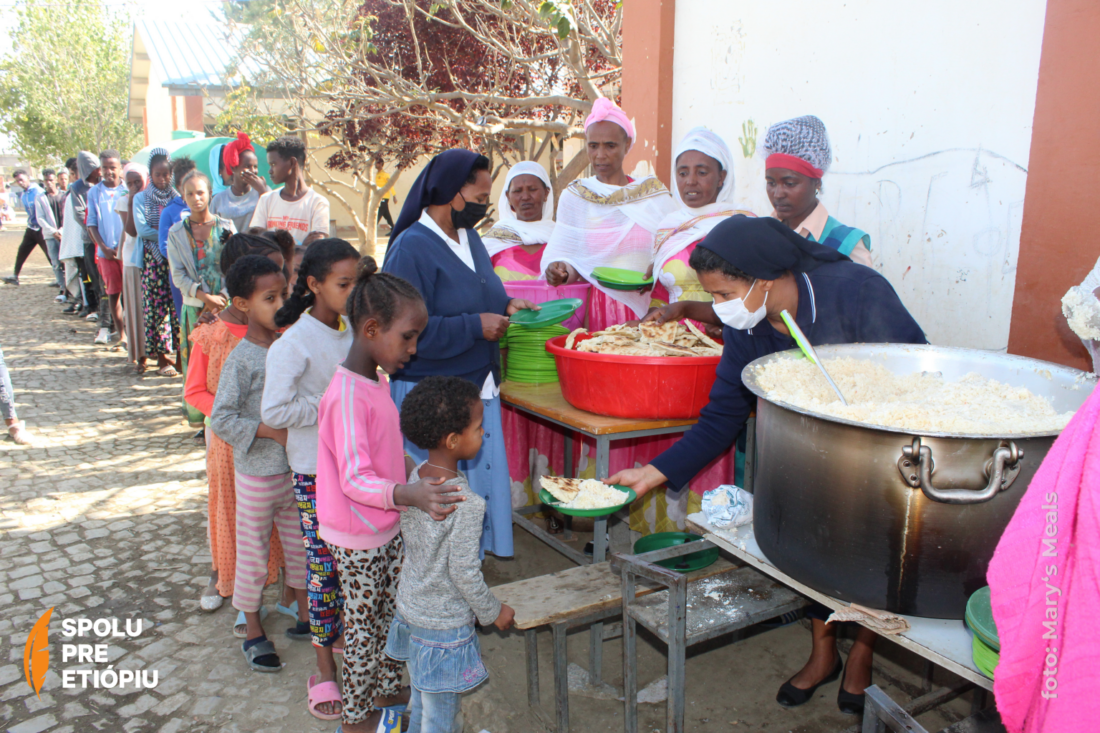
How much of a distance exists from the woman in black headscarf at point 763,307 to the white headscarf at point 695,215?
1.10m

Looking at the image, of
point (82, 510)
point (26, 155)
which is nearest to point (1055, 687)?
point (82, 510)

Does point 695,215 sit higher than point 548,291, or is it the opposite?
point 695,215

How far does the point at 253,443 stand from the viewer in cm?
299

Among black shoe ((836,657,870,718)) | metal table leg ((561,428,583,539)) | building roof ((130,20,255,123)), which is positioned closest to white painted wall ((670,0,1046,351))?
black shoe ((836,657,870,718))

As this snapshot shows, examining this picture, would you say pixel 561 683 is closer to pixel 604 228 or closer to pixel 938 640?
pixel 938 640

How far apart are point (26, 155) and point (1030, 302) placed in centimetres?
3465

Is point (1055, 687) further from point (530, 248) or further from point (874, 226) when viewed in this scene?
point (530, 248)

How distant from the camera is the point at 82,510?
15.6 ft

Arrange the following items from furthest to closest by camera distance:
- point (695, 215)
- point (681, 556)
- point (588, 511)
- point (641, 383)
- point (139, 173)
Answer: point (139, 173), point (695, 215), point (681, 556), point (641, 383), point (588, 511)

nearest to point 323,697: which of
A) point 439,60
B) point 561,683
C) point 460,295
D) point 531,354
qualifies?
point 561,683

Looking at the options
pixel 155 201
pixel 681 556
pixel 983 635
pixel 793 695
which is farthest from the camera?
pixel 155 201

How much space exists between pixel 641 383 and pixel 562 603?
974mm

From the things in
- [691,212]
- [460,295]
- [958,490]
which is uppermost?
[691,212]

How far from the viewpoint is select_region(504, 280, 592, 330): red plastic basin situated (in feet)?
13.6
